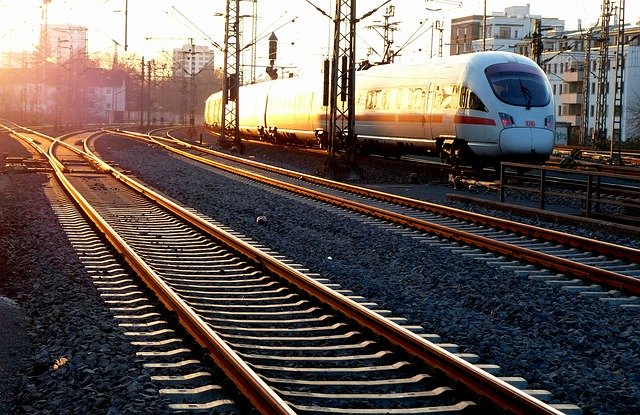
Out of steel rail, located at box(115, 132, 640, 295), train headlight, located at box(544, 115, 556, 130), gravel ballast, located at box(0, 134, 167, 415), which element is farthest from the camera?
train headlight, located at box(544, 115, 556, 130)

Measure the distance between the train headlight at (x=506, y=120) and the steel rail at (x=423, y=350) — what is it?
13417 mm

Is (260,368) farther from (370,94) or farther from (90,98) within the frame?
(90,98)

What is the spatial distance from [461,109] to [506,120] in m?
1.32

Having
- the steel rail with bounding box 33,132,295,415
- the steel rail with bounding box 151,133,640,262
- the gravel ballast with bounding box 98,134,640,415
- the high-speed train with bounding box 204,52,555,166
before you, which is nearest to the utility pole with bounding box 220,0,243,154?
the high-speed train with bounding box 204,52,555,166

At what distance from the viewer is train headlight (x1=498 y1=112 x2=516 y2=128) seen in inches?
965

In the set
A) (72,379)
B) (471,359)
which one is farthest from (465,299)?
(72,379)

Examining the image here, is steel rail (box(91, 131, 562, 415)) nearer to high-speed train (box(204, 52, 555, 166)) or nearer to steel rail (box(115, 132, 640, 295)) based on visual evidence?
steel rail (box(115, 132, 640, 295))

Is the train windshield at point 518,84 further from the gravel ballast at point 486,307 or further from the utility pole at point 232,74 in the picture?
the utility pole at point 232,74

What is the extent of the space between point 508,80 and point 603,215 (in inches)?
348

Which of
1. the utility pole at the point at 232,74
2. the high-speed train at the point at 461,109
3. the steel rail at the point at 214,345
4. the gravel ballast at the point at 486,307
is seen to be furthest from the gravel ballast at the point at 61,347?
the utility pole at the point at 232,74

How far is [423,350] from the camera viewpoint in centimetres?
725

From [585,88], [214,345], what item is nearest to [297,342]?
[214,345]

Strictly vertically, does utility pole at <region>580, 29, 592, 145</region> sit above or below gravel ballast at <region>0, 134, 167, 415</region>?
above

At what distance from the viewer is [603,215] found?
55.4 ft
